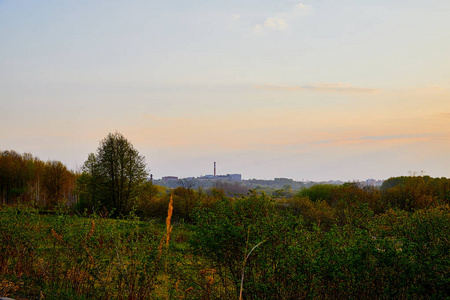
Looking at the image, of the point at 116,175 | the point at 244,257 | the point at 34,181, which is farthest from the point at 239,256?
the point at 34,181

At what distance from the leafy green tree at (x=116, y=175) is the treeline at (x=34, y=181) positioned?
9440 mm

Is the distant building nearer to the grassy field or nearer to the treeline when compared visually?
the treeline

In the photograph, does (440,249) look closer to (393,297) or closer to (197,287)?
(393,297)

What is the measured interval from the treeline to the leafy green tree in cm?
944

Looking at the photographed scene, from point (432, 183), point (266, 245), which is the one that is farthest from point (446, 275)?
point (432, 183)

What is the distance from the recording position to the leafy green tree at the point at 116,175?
1270 inches

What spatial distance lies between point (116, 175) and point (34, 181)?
18227 mm

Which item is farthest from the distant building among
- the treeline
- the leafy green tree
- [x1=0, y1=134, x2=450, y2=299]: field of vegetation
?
[x1=0, y1=134, x2=450, y2=299]: field of vegetation

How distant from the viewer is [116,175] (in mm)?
32406

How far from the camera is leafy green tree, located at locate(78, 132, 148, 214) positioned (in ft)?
106

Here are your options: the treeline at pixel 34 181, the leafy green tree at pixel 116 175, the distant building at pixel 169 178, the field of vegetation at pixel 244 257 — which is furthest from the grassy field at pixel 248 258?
the distant building at pixel 169 178

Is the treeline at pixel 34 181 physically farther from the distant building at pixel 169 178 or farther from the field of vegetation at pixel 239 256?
the distant building at pixel 169 178

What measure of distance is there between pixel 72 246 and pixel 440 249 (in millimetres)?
6296

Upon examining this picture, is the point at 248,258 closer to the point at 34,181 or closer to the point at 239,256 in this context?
the point at 239,256
